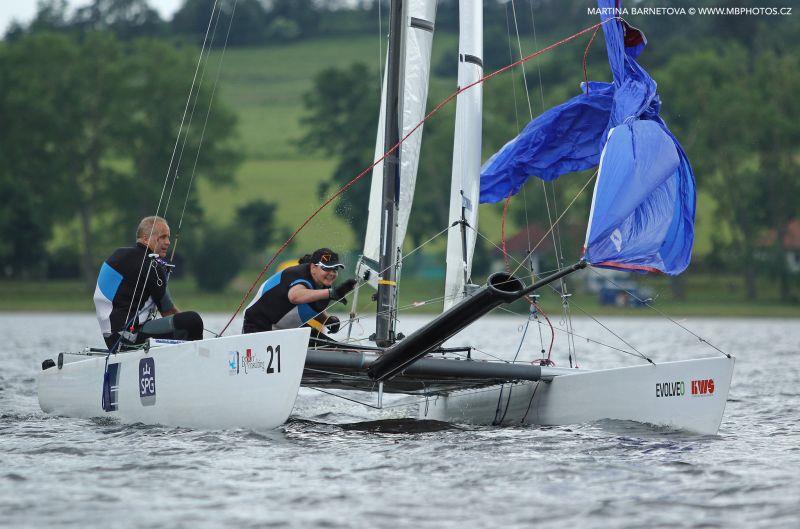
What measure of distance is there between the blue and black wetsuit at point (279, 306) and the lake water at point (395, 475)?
84 centimetres

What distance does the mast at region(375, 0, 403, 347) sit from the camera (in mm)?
10289

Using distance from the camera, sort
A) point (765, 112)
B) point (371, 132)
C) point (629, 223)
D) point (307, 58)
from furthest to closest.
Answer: point (307, 58) → point (371, 132) → point (765, 112) → point (629, 223)

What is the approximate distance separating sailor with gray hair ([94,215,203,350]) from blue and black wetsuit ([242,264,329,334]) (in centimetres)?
44

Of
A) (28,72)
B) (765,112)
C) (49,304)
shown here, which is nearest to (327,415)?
(49,304)

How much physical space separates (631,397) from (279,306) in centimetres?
272

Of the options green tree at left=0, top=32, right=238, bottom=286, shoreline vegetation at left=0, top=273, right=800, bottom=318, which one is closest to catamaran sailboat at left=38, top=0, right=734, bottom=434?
shoreline vegetation at left=0, top=273, right=800, bottom=318

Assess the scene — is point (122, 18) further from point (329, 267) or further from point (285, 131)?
point (329, 267)

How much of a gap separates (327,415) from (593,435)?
3519mm

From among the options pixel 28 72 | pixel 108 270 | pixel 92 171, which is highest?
pixel 28 72

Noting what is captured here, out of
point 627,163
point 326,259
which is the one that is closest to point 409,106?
point 326,259

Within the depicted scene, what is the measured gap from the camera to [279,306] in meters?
10.2

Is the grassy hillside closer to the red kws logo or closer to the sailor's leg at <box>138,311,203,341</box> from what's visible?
the sailor's leg at <box>138,311,203,341</box>

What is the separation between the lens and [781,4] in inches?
2657

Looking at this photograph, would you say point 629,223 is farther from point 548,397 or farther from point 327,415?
point 327,415
